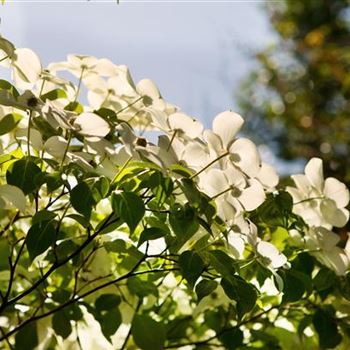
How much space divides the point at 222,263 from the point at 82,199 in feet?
0.34

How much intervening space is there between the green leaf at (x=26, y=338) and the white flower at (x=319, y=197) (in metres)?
0.25

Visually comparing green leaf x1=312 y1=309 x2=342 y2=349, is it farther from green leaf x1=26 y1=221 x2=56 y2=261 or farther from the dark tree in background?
the dark tree in background

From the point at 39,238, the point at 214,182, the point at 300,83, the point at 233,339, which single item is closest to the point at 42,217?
the point at 39,238

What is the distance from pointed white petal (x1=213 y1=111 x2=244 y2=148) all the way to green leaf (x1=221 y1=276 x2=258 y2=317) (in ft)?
0.32

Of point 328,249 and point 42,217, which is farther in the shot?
point 328,249

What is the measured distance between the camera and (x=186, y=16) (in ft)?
6.84

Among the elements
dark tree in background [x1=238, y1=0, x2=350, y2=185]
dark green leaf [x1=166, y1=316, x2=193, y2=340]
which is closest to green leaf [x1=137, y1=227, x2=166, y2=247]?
dark green leaf [x1=166, y1=316, x2=193, y2=340]

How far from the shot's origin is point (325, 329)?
0.59 m

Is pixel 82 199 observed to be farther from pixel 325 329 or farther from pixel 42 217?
pixel 325 329

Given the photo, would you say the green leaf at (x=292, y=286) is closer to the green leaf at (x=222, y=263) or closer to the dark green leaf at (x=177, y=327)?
the green leaf at (x=222, y=263)

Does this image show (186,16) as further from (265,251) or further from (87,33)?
(265,251)

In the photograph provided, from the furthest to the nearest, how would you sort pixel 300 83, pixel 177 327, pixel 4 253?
pixel 300 83
pixel 177 327
pixel 4 253

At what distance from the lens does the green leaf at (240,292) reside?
1.52 ft

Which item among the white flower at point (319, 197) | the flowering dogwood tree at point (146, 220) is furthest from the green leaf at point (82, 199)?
the white flower at point (319, 197)
